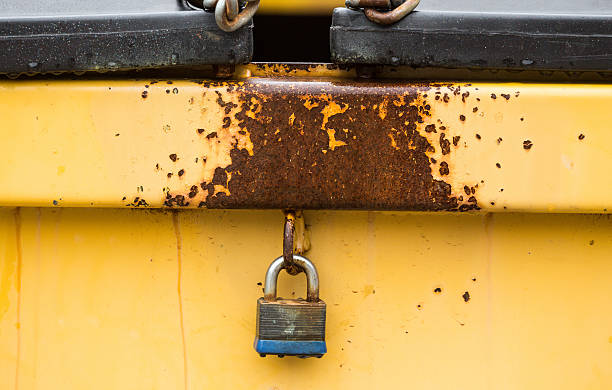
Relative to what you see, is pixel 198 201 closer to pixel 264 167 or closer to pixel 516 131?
pixel 264 167

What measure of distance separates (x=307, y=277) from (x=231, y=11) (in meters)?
0.47

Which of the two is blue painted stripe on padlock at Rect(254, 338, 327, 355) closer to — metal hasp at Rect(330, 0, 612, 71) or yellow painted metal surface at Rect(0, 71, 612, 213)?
yellow painted metal surface at Rect(0, 71, 612, 213)

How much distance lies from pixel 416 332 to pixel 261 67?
0.57m

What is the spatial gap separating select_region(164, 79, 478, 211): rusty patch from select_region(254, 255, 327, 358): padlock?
0.18 metres

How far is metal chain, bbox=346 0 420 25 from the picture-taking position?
96 cm

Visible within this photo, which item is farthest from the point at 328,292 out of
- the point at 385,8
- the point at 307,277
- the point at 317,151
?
the point at 385,8

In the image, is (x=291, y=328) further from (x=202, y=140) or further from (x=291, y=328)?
(x=202, y=140)

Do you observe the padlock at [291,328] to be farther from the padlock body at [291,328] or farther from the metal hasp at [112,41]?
the metal hasp at [112,41]

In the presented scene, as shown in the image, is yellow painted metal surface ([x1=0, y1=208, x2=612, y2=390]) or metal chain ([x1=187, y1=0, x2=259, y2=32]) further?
yellow painted metal surface ([x1=0, y1=208, x2=612, y2=390])

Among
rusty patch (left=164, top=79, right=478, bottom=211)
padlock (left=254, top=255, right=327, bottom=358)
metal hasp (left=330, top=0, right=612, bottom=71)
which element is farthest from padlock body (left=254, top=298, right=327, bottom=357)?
metal hasp (left=330, top=0, right=612, bottom=71)

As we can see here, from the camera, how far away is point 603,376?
3.53ft

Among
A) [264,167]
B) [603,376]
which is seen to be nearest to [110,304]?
[264,167]

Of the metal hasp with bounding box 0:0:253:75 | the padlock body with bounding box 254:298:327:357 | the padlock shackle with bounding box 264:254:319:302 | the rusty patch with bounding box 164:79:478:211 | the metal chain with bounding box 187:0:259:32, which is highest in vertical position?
the metal chain with bounding box 187:0:259:32

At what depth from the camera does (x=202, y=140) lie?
0.97 m
